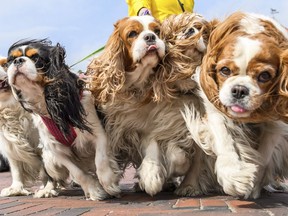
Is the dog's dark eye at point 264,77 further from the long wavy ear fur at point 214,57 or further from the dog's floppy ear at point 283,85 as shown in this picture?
the long wavy ear fur at point 214,57

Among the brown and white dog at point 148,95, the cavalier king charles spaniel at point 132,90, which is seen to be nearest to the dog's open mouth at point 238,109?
the brown and white dog at point 148,95

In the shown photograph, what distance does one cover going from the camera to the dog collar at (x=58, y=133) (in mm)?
4371

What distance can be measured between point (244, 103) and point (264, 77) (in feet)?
0.68

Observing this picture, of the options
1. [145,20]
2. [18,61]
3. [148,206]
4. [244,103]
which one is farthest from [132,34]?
[148,206]

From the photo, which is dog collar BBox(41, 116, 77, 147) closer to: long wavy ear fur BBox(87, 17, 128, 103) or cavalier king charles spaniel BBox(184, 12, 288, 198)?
long wavy ear fur BBox(87, 17, 128, 103)

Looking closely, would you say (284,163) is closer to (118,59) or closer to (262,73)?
(262,73)

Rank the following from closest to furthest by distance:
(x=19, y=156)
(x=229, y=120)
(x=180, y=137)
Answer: (x=229, y=120), (x=180, y=137), (x=19, y=156)

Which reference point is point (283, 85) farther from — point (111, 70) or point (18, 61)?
point (18, 61)

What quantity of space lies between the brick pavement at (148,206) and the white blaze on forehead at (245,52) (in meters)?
0.88

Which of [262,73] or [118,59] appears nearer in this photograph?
[262,73]

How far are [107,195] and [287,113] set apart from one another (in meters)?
1.72

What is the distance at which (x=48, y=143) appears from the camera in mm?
4469

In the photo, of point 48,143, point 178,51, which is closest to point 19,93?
point 48,143

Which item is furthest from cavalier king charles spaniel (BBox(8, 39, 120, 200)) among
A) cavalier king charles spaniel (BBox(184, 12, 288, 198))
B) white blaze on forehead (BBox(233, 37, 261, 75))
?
white blaze on forehead (BBox(233, 37, 261, 75))
